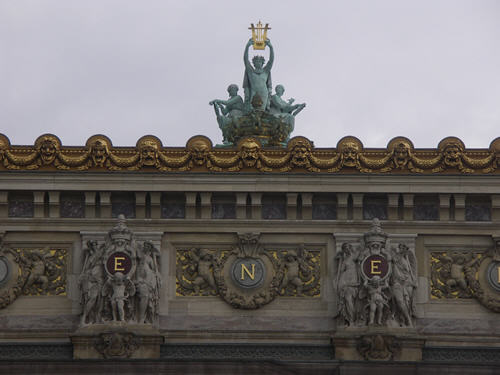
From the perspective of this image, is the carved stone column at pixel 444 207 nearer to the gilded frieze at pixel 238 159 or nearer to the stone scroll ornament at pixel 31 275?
the gilded frieze at pixel 238 159

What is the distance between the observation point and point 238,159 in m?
43.1

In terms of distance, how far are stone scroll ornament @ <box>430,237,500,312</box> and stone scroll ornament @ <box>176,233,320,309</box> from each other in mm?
2819

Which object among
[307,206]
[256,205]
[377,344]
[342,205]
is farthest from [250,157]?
[377,344]

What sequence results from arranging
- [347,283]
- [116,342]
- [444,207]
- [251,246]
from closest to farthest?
1. [116,342]
2. [347,283]
3. [251,246]
4. [444,207]

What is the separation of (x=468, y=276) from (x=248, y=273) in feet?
16.8

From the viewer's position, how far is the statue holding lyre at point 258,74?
153 feet

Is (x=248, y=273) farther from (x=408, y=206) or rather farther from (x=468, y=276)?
(x=468, y=276)

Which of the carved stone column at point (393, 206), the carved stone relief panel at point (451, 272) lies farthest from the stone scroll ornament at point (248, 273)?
the carved stone relief panel at point (451, 272)

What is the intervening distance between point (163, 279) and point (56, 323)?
8.72 ft

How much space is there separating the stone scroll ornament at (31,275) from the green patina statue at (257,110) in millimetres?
6241

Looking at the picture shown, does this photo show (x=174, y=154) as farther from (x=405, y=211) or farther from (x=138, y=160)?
(x=405, y=211)

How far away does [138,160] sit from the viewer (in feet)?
141

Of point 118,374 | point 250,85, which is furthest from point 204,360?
point 250,85

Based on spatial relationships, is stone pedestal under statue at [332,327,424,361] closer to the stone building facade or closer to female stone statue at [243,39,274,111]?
the stone building facade
